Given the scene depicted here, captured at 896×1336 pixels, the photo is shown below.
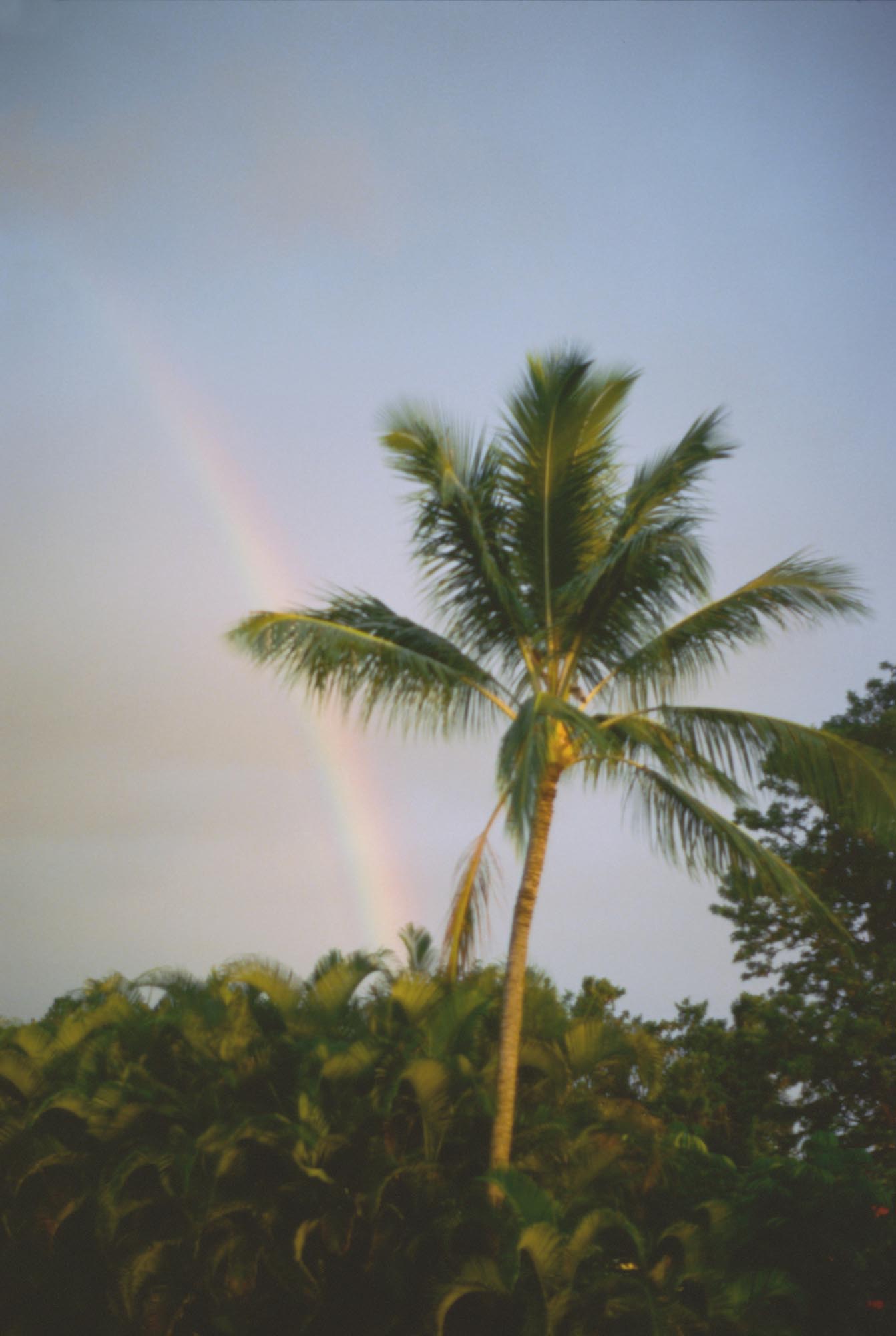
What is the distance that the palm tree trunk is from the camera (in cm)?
897

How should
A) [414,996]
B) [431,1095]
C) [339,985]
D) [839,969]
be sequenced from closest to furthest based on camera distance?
[431,1095]
[414,996]
[339,985]
[839,969]

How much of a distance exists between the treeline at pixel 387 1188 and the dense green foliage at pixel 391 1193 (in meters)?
0.02

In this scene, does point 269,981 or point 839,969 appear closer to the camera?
point 269,981

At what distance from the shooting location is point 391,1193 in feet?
31.3

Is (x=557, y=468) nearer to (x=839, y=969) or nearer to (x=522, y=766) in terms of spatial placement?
(x=522, y=766)

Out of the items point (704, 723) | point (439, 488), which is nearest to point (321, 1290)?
point (704, 723)

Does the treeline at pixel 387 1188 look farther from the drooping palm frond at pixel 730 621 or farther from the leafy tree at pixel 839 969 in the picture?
the leafy tree at pixel 839 969

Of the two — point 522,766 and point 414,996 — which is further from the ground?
point 522,766

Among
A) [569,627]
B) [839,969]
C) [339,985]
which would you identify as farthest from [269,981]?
[839,969]

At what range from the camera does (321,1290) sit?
945cm

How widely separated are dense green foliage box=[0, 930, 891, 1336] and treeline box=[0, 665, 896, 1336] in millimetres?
24

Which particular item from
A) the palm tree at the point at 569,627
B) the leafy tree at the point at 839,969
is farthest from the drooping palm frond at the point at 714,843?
the leafy tree at the point at 839,969

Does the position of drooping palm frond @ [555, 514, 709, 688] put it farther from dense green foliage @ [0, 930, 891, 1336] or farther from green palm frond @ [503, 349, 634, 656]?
dense green foliage @ [0, 930, 891, 1336]

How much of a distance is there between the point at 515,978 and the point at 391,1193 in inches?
90.3
